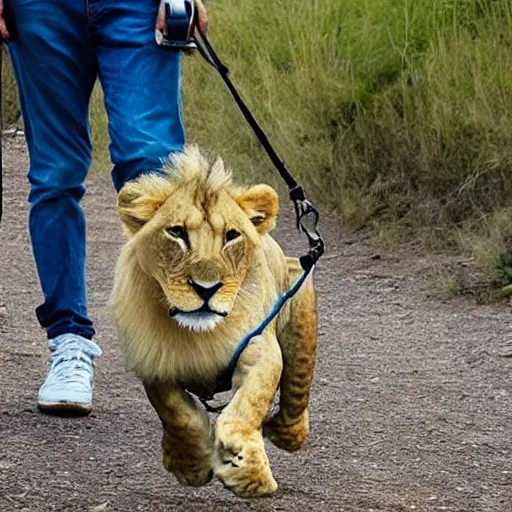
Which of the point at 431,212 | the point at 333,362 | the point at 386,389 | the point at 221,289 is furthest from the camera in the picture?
the point at 431,212

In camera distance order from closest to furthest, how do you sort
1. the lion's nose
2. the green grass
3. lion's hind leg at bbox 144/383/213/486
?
the lion's nose, lion's hind leg at bbox 144/383/213/486, the green grass

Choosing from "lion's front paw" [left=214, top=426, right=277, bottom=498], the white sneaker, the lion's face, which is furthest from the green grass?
"lion's front paw" [left=214, top=426, right=277, bottom=498]

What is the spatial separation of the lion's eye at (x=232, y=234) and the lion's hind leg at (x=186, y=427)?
0.37m

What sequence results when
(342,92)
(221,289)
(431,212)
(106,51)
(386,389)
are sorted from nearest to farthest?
(221,289) → (106,51) → (386,389) → (431,212) → (342,92)

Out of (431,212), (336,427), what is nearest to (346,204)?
(431,212)

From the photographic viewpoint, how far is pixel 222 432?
296 cm

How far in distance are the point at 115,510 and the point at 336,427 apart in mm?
1160

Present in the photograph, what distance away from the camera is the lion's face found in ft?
9.54

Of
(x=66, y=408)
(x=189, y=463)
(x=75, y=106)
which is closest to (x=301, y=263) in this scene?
(x=189, y=463)

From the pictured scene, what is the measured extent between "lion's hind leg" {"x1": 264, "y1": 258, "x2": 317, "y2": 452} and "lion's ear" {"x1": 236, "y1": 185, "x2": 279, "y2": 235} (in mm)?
269

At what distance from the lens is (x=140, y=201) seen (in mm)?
3020

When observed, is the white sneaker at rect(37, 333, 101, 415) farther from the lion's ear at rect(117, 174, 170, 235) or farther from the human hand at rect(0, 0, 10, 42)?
the lion's ear at rect(117, 174, 170, 235)

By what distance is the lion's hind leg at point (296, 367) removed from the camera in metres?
3.33

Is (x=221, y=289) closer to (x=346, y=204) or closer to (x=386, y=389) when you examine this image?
(x=386, y=389)
